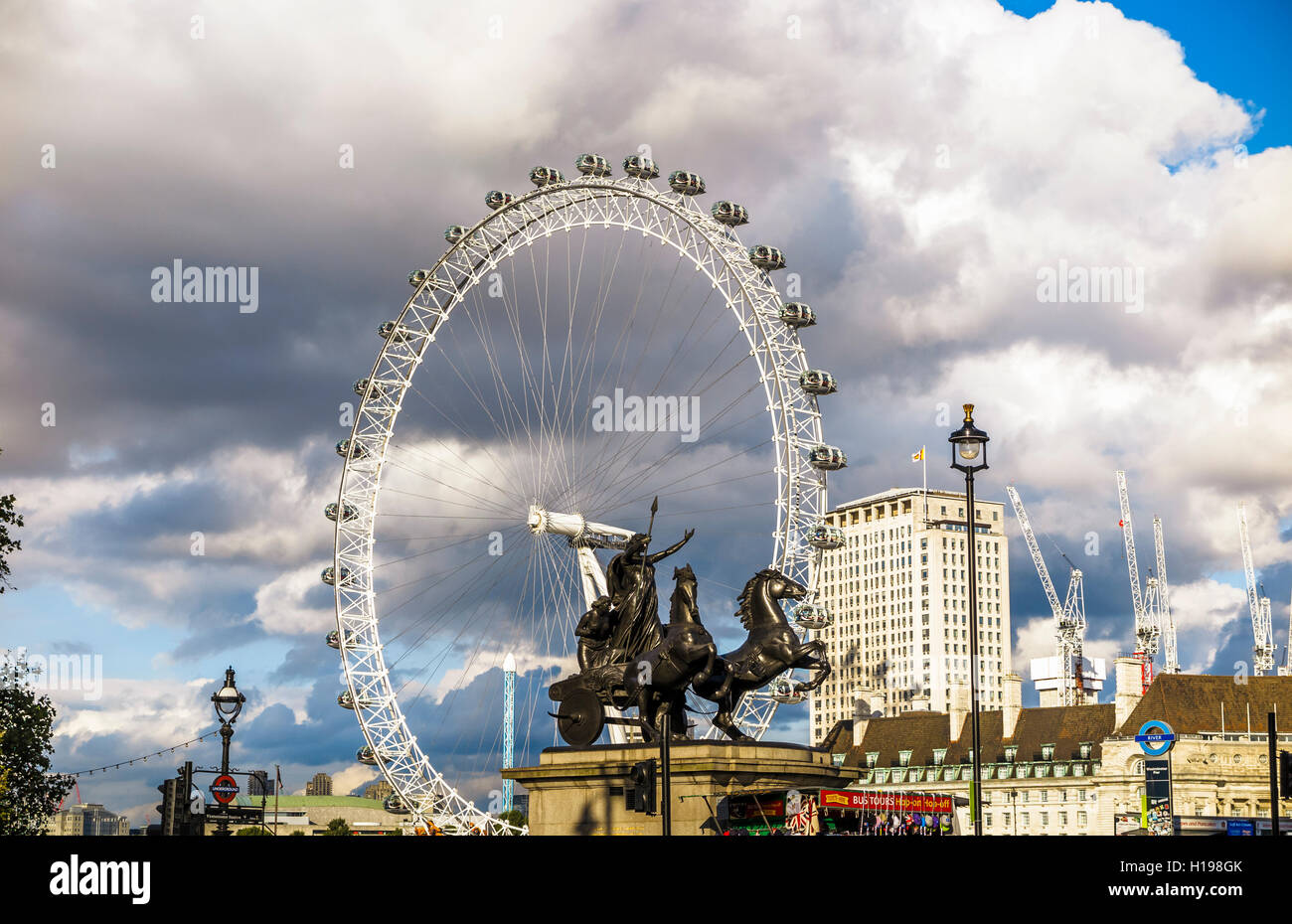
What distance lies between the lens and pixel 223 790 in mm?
26906

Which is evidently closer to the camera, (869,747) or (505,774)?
(505,774)

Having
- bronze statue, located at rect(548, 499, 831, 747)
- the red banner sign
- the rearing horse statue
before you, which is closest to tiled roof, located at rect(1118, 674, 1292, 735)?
the red banner sign

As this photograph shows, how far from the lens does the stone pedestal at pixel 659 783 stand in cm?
4000

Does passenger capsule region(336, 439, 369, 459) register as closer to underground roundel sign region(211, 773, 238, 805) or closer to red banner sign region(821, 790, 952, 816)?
red banner sign region(821, 790, 952, 816)

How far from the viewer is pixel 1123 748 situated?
331 ft

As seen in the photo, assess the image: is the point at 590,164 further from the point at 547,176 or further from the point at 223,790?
the point at 223,790

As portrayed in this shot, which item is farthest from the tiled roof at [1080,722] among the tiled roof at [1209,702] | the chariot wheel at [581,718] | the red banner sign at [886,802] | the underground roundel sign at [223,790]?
the underground roundel sign at [223,790]

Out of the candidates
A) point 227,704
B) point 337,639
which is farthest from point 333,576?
point 227,704

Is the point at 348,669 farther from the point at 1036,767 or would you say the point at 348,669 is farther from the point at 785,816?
the point at 1036,767

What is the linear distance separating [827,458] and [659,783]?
27747 millimetres

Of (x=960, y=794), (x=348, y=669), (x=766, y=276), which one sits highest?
(x=766, y=276)

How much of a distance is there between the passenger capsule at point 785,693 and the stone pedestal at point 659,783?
55.2 feet
